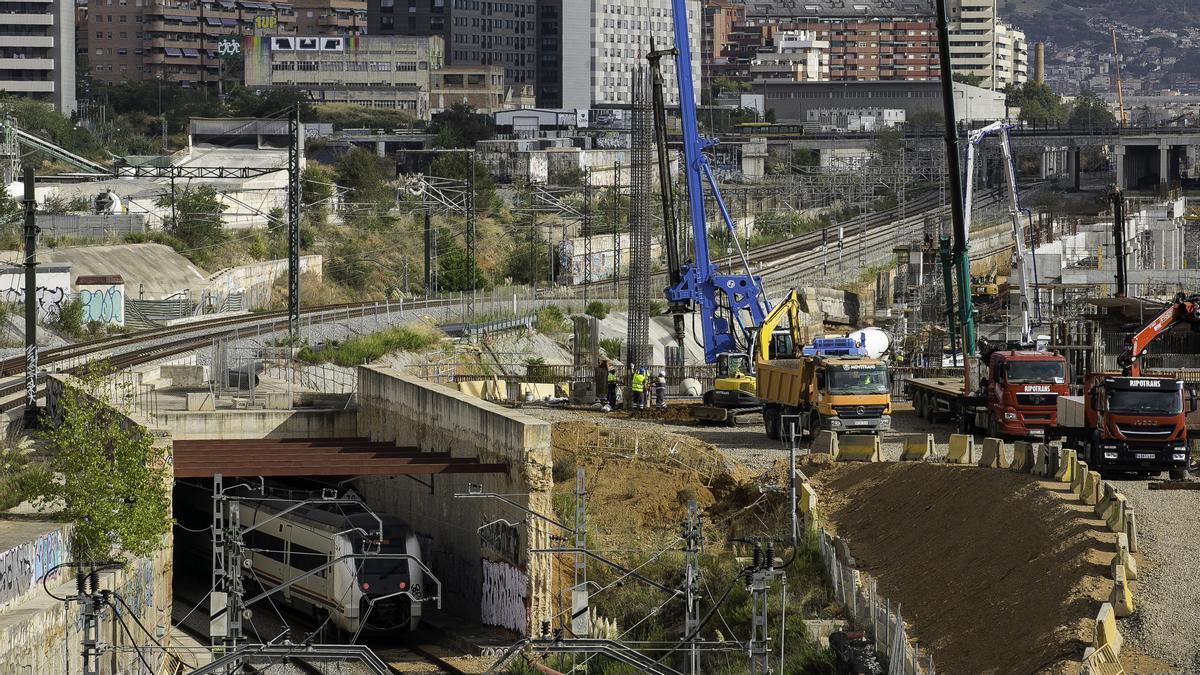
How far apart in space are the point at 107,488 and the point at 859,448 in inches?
658

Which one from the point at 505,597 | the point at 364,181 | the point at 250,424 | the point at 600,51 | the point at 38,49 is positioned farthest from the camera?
the point at 600,51

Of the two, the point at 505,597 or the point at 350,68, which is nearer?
the point at 505,597

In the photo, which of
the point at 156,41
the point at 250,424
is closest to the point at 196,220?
the point at 250,424

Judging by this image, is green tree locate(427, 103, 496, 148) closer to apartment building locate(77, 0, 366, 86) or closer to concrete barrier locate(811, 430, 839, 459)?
apartment building locate(77, 0, 366, 86)

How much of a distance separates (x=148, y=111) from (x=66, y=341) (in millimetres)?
109360

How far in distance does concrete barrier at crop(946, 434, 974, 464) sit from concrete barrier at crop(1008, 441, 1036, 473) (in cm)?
299

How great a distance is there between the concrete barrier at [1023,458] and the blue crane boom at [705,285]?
21.1 meters

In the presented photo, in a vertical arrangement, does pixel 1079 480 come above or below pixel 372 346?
below

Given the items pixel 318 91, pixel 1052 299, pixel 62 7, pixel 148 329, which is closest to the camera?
pixel 148 329

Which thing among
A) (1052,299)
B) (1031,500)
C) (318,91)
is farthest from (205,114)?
(1031,500)

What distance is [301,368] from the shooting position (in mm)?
50656

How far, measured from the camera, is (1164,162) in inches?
6255

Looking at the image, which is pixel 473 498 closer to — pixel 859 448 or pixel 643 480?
pixel 643 480

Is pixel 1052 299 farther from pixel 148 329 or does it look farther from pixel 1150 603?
pixel 1150 603
